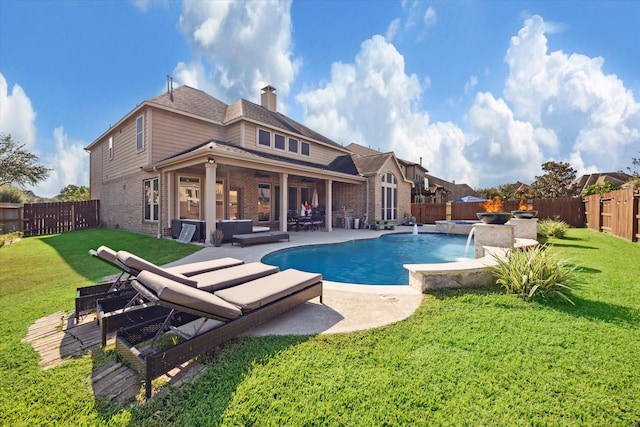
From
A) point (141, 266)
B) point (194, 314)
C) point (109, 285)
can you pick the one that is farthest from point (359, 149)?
point (194, 314)

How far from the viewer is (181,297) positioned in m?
2.61

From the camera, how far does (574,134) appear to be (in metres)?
22.3

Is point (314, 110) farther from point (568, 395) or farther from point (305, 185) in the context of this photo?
point (568, 395)

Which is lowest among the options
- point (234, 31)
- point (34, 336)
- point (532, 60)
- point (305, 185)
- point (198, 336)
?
point (34, 336)

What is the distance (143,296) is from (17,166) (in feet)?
93.9

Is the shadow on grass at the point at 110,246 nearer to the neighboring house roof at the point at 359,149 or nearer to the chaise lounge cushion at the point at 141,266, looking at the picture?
the chaise lounge cushion at the point at 141,266

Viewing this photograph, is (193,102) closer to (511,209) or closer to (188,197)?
(188,197)

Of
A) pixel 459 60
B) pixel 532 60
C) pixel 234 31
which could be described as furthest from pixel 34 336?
pixel 459 60

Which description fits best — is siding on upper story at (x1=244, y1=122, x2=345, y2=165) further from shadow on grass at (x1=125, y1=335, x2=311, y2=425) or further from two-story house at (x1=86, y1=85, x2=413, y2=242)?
shadow on grass at (x1=125, y1=335, x2=311, y2=425)

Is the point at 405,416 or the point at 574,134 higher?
the point at 574,134

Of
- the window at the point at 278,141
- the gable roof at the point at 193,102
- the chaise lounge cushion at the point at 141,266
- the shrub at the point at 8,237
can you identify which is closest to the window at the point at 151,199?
the gable roof at the point at 193,102

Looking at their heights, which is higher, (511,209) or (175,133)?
(175,133)

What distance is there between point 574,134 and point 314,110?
825 inches

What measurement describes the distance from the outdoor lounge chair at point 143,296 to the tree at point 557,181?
39480mm
